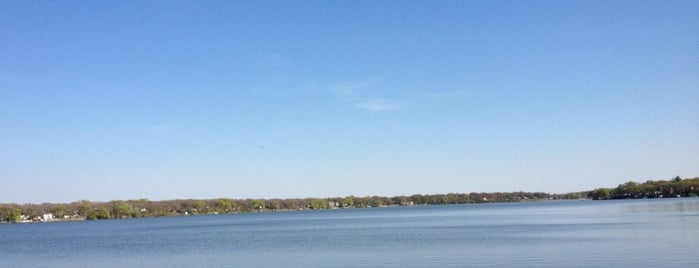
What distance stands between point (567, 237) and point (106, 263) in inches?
1041

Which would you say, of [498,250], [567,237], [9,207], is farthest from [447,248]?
[9,207]

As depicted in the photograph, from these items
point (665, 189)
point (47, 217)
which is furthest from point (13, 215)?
point (665, 189)

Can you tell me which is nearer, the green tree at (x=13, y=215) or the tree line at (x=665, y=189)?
the green tree at (x=13, y=215)

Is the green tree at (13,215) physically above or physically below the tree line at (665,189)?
below

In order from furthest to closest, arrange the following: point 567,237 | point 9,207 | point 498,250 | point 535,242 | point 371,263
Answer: point 9,207
point 567,237
point 535,242
point 498,250
point 371,263

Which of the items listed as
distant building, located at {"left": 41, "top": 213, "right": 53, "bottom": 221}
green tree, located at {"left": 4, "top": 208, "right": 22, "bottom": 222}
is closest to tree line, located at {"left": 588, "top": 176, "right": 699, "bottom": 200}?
distant building, located at {"left": 41, "top": 213, "right": 53, "bottom": 221}

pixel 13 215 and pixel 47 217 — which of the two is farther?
pixel 47 217

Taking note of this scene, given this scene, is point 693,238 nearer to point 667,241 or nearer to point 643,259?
point 667,241

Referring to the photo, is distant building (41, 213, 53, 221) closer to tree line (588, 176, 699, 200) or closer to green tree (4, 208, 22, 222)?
green tree (4, 208, 22, 222)

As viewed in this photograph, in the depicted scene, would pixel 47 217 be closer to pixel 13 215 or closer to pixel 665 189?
pixel 13 215

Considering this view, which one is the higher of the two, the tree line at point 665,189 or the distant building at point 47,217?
the tree line at point 665,189

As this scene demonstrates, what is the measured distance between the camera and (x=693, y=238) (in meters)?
35.3

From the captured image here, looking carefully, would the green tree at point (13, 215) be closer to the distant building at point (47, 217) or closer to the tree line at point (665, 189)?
the distant building at point (47, 217)

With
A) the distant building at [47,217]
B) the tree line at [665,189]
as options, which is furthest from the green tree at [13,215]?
the tree line at [665,189]
